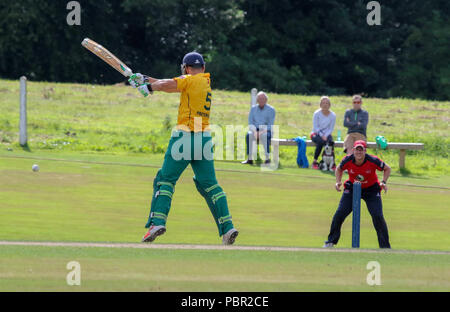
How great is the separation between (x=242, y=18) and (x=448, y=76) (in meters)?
11.4

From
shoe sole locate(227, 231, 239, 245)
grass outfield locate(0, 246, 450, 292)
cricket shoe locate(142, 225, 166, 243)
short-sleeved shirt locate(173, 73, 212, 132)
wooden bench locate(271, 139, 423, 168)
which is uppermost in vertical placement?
short-sleeved shirt locate(173, 73, 212, 132)

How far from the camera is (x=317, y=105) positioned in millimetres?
34250

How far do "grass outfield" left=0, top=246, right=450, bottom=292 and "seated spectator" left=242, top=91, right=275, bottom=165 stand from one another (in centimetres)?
1215

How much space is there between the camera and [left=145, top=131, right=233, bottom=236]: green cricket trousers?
1108 centimetres

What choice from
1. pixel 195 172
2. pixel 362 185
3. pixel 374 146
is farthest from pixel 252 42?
pixel 195 172

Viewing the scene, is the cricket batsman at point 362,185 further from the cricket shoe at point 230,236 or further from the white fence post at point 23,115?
the white fence post at point 23,115

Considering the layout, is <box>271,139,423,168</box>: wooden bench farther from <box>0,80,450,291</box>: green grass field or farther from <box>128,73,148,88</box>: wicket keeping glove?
<box>128,73,148,88</box>: wicket keeping glove

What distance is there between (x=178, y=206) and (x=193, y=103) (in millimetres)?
4762

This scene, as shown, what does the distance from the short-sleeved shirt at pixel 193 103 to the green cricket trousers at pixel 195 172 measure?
0.09 meters

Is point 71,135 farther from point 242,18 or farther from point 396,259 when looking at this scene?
point 242,18

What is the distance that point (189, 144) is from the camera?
1107cm

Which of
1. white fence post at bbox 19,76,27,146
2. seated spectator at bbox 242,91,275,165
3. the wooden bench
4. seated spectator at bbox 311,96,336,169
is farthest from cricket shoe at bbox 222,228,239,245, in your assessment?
white fence post at bbox 19,76,27,146

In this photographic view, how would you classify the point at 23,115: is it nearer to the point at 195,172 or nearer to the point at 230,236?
the point at 195,172
